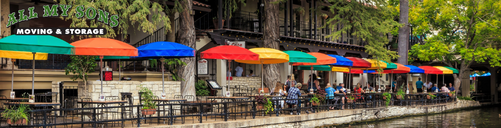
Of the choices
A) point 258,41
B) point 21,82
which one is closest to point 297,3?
point 258,41

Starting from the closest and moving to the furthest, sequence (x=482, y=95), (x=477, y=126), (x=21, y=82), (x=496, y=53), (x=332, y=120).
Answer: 1. (x=21, y=82)
2. (x=332, y=120)
3. (x=477, y=126)
4. (x=496, y=53)
5. (x=482, y=95)

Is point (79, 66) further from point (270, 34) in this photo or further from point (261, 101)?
point (270, 34)

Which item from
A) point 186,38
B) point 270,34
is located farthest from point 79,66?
point 270,34

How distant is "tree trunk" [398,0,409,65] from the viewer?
2491 cm

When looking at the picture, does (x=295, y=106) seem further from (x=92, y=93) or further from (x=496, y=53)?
(x=496, y=53)

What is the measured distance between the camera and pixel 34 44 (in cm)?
1002

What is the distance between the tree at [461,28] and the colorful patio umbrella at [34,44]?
23151 mm

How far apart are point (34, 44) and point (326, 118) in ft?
30.5

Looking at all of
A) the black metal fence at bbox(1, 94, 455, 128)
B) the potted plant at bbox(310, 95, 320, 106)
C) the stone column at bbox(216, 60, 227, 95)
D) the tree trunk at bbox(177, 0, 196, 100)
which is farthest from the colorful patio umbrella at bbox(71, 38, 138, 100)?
the stone column at bbox(216, 60, 227, 95)

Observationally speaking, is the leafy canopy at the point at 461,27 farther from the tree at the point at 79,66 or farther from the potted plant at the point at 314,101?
the tree at the point at 79,66

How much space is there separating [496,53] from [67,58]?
23117mm

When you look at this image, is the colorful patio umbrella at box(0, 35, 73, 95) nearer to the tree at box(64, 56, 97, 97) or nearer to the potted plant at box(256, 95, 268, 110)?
the tree at box(64, 56, 97, 97)

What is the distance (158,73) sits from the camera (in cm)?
1903

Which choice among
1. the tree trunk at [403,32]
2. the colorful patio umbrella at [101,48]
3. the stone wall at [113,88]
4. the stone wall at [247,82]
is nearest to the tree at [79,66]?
the stone wall at [113,88]
